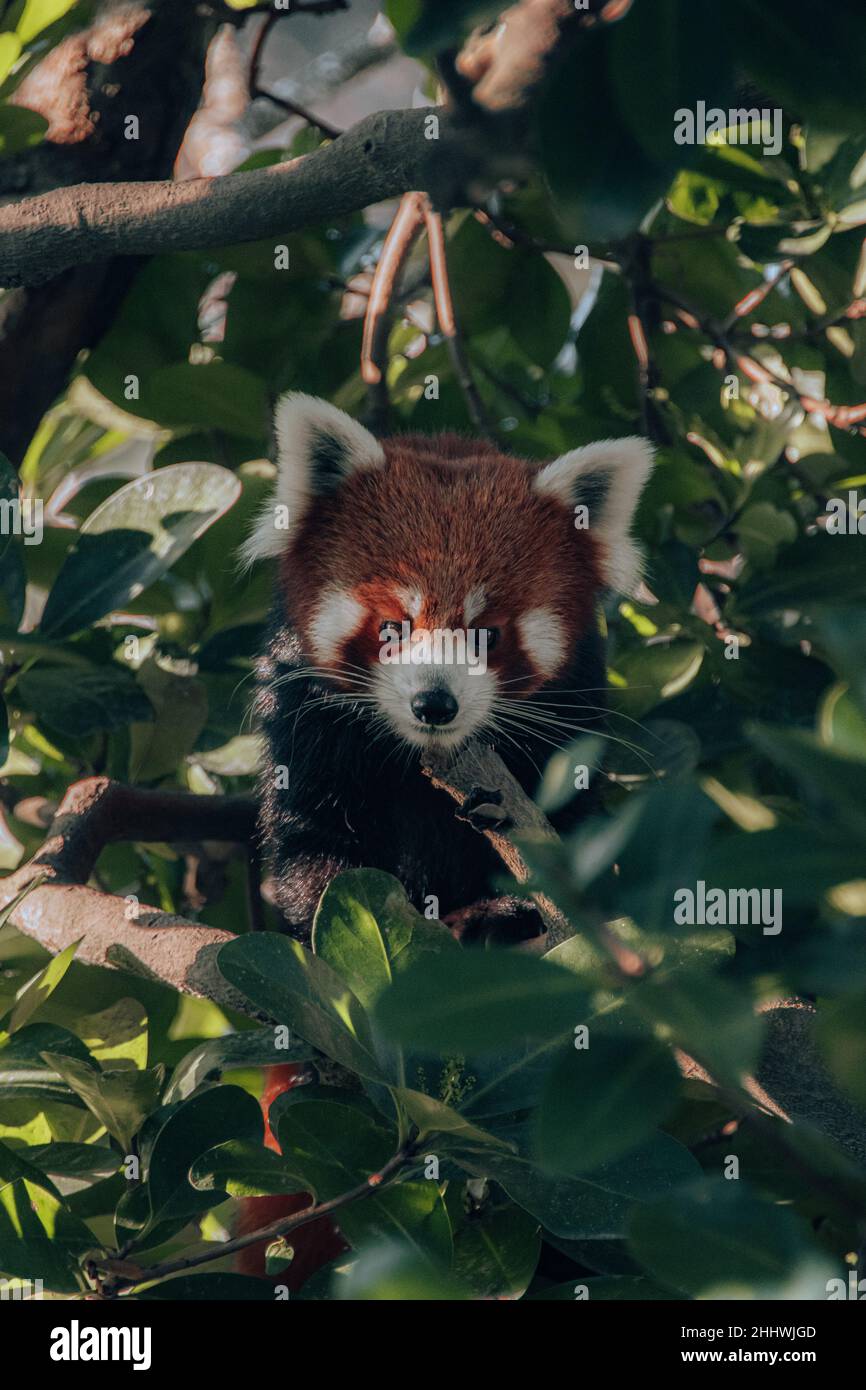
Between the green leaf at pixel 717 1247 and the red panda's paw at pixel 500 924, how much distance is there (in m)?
1.35

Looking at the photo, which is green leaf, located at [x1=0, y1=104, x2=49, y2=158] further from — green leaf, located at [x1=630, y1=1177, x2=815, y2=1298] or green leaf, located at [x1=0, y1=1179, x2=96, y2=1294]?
green leaf, located at [x1=630, y1=1177, x2=815, y2=1298]

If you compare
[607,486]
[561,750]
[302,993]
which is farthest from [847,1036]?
[607,486]

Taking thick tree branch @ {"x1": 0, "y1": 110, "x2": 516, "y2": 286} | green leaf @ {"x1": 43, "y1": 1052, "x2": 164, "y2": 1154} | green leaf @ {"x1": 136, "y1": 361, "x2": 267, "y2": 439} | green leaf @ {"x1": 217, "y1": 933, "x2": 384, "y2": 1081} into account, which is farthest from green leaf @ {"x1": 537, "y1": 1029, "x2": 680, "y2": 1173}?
green leaf @ {"x1": 136, "y1": 361, "x2": 267, "y2": 439}

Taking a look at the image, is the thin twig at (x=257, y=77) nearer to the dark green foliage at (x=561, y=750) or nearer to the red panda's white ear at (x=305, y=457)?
the dark green foliage at (x=561, y=750)

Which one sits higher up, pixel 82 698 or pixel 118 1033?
pixel 82 698

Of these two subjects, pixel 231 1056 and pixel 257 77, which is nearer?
pixel 231 1056

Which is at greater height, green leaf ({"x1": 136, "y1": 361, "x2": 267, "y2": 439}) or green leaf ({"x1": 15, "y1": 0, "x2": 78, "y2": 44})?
green leaf ({"x1": 15, "y1": 0, "x2": 78, "y2": 44})

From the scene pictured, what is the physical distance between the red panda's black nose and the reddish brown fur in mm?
184

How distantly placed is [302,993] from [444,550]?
1.16 metres

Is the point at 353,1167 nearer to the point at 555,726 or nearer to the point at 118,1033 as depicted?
the point at 118,1033

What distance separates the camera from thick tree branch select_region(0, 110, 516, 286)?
1.68 meters

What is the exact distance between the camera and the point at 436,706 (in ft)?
6.97

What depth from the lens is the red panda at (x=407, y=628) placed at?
7.57 feet
